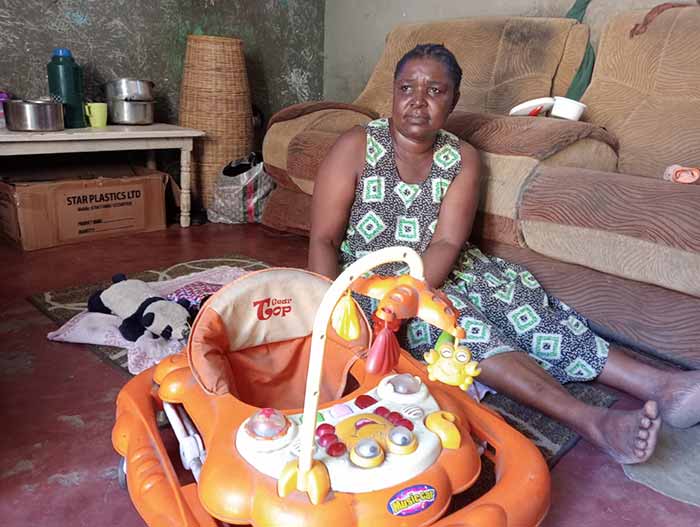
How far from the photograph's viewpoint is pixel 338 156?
1.29 metres

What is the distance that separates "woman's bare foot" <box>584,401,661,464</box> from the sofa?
0.41m

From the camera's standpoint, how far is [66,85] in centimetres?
229

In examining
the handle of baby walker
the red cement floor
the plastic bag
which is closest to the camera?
the handle of baby walker

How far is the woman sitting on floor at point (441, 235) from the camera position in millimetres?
1161

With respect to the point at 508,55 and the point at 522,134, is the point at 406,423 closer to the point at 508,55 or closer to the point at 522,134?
the point at 522,134

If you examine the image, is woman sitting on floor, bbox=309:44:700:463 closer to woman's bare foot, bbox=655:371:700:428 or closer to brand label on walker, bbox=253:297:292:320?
woman's bare foot, bbox=655:371:700:428

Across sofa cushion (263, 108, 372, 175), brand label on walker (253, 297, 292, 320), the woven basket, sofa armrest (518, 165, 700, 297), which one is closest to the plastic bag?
the woven basket

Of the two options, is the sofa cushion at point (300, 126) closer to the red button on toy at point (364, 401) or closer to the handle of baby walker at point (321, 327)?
the red button on toy at point (364, 401)

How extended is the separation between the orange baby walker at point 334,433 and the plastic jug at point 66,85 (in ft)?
5.66

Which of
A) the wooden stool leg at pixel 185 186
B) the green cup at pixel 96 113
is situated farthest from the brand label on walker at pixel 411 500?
the green cup at pixel 96 113

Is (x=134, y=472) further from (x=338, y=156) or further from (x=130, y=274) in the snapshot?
(x=130, y=274)

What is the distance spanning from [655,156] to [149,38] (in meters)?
2.23

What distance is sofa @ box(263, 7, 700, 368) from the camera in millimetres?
1271

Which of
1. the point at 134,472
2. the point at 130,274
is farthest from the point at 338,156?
the point at 130,274
